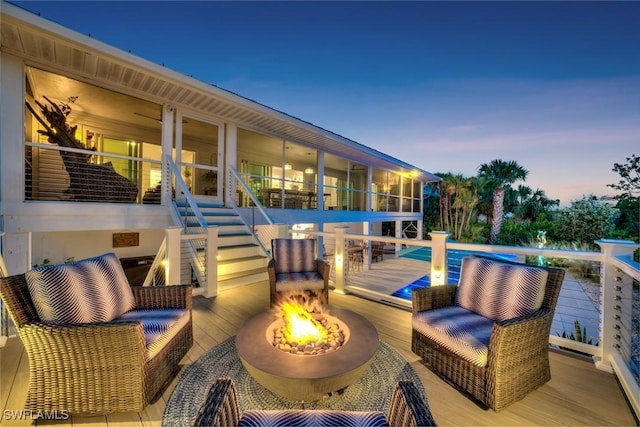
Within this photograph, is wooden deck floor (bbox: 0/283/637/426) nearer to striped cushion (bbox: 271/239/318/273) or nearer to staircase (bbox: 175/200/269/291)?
striped cushion (bbox: 271/239/318/273)

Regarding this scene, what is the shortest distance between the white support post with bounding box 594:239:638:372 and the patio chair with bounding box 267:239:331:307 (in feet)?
9.43

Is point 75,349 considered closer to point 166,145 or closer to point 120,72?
point 120,72

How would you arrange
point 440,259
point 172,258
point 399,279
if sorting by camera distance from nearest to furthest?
point 440,259
point 172,258
point 399,279

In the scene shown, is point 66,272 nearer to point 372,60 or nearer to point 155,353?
point 155,353

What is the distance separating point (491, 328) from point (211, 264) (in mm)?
3957

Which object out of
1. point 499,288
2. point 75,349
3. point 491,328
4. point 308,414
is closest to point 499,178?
point 499,288

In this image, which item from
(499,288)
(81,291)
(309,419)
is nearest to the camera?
(309,419)

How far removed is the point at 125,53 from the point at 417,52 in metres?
7.65

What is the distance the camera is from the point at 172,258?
393cm

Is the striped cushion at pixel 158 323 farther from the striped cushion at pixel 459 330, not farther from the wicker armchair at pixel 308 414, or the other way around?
the striped cushion at pixel 459 330

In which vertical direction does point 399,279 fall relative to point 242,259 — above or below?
below

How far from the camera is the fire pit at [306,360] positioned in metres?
1.63

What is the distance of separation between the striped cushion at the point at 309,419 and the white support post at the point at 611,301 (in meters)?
2.55

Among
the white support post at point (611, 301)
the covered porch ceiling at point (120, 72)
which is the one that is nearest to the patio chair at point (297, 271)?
the white support post at point (611, 301)
